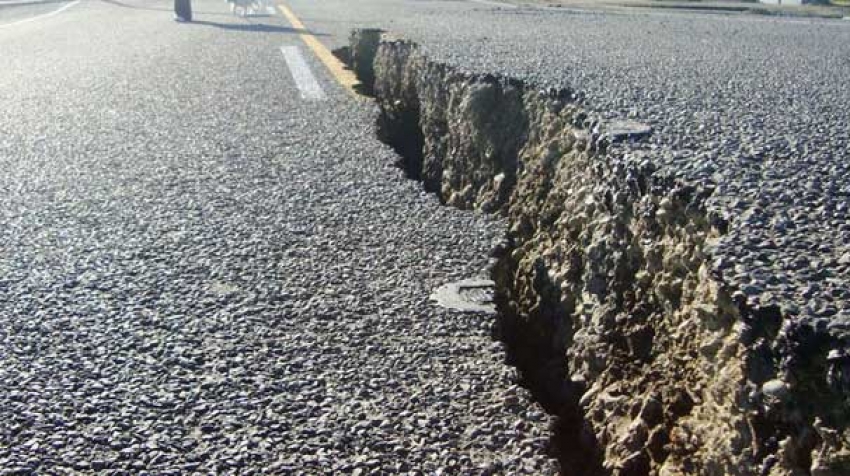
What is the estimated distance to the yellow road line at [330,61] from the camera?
813 centimetres

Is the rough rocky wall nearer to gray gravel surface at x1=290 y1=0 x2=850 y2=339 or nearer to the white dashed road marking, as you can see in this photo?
gray gravel surface at x1=290 y1=0 x2=850 y2=339

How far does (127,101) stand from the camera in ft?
22.8

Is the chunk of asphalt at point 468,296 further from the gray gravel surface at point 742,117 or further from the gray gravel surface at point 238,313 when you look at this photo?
the gray gravel surface at point 742,117

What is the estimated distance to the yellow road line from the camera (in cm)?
813

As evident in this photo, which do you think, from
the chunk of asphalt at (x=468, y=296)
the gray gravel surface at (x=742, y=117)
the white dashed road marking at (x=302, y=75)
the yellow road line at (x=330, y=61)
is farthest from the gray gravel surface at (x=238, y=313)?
the yellow road line at (x=330, y=61)

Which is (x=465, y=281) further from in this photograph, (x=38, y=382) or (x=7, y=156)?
(x=7, y=156)

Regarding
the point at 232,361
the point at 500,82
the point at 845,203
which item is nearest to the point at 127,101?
the point at 500,82

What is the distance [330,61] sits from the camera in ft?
31.9

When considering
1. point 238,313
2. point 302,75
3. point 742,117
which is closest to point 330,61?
point 302,75

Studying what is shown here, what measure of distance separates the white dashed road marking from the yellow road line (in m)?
0.18

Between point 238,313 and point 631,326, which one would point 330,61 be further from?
point 631,326

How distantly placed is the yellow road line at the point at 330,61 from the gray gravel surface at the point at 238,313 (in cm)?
221

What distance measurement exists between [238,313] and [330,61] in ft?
22.8

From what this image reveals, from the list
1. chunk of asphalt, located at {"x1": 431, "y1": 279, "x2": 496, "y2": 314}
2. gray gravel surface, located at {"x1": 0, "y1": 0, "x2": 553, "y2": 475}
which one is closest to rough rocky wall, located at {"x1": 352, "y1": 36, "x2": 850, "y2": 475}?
chunk of asphalt, located at {"x1": 431, "y1": 279, "x2": 496, "y2": 314}
